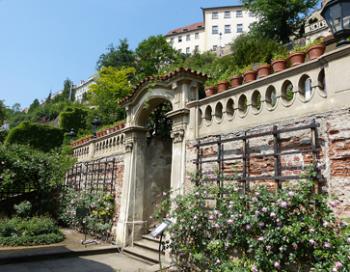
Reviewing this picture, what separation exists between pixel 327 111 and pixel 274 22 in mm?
33261

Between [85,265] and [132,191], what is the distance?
2011 mm

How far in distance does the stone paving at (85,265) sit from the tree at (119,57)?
3496 cm

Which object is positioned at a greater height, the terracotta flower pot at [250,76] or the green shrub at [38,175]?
the terracotta flower pot at [250,76]

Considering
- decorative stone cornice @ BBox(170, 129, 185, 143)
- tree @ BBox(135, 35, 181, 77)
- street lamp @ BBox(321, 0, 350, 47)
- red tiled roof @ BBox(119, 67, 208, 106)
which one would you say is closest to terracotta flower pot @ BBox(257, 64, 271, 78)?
street lamp @ BBox(321, 0, 350, 47)

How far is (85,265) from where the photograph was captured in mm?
6152

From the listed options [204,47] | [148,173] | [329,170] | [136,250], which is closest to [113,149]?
[148,173]

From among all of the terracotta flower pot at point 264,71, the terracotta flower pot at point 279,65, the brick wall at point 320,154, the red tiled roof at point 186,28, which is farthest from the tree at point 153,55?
the brick wall at point 320,154

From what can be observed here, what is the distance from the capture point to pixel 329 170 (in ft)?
11.3

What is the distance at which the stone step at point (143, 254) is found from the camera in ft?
20.5

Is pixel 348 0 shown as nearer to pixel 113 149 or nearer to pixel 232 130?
pixel 232 130

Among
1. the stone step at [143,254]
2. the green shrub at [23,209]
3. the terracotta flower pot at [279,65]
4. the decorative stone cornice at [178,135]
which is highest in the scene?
the terracotta flower pot at [279,65]

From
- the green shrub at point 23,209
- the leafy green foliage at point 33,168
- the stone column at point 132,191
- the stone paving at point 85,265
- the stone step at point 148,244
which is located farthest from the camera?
the leafy green foliage at point 33,168

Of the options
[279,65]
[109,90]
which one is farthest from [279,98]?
[109,90]

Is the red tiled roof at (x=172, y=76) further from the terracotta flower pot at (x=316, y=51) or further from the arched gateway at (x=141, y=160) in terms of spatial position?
the terracotta flower pot at (x=316, y=51)
